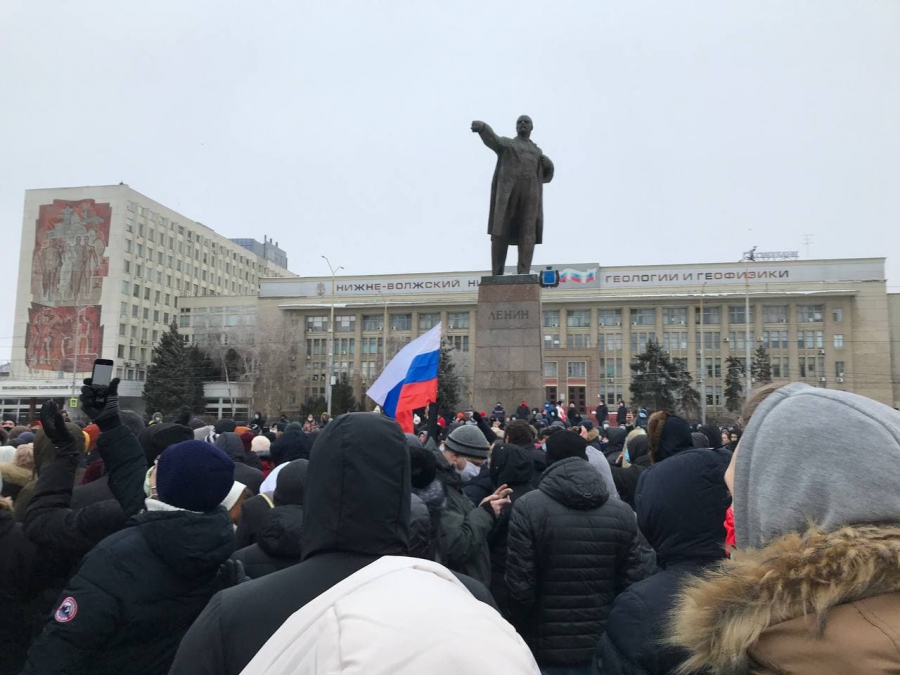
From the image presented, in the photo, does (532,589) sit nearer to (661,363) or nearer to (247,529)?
(247,529)

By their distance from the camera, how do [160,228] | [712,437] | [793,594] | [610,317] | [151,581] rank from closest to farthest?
[793,594], [151,581], [712,437], [610,317], [160,228]

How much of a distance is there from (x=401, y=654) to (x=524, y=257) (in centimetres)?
1468

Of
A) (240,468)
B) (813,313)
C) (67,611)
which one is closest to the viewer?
(67,611)

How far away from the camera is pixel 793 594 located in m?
1.22

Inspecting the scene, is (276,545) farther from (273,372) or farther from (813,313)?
(813,313)

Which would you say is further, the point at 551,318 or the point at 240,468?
the point at 551,318

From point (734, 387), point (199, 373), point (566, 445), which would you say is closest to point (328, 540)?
point (566, 445)

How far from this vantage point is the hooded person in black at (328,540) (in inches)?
69.3

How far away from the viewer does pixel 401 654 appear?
997mm

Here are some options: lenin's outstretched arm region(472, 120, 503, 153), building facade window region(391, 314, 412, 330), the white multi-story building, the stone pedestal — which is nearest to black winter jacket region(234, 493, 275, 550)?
the stone pedestal

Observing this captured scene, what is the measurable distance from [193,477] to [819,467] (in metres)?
2.21

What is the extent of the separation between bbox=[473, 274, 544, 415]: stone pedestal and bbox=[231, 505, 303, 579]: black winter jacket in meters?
12.0

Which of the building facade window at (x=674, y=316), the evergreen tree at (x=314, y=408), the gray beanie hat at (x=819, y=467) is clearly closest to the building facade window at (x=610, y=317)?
the building facade window at (x=674, y=316)

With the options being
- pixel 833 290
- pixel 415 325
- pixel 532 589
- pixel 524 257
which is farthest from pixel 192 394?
pixel 532 589
